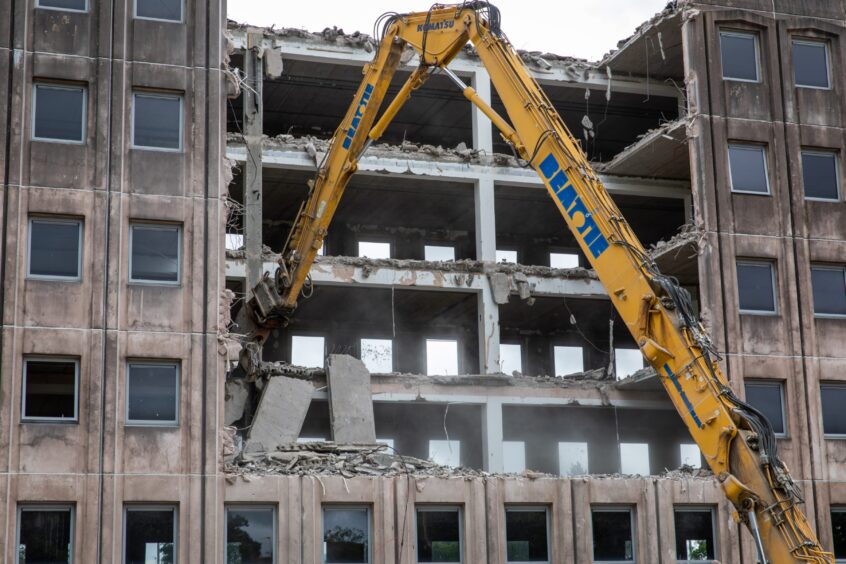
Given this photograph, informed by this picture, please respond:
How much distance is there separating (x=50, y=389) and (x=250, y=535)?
209 inches

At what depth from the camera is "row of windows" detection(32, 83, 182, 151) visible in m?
29.2

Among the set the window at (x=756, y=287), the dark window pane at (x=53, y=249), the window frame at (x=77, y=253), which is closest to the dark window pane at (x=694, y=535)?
the window at (x=756, y=287)

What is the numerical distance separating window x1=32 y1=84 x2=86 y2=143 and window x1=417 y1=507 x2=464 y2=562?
11.5 metres

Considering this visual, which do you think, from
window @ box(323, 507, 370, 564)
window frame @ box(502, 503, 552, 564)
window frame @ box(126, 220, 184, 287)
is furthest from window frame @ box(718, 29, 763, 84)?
window @ box(323, 507, 370, 564)

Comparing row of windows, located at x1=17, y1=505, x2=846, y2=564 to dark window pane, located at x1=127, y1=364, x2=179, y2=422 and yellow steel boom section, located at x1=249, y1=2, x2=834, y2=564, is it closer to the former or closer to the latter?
dark window pane, located at x1=127, y1=364, x2=179, y2=422

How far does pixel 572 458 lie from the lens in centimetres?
4756

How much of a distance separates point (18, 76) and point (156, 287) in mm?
5663

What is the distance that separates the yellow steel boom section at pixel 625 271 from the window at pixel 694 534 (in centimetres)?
863

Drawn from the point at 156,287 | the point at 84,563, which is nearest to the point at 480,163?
the point at 156,287

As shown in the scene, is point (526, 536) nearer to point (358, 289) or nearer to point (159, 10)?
point (358, 289)

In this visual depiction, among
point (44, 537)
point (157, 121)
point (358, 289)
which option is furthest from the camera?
point (358, 289)

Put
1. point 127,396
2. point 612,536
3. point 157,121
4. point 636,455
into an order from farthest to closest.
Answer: point 636,455
point 612,536
point 157,121
point 127,396

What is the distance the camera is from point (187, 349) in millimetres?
28625

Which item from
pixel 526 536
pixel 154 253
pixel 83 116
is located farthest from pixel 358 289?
pixel 83 116
